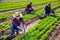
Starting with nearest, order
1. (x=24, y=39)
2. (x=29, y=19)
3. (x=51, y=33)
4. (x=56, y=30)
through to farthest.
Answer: (x=24, y=39)
(x=51, y=33)
(x=56, y=30)
(x=29, y=19)

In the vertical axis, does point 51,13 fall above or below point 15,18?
below

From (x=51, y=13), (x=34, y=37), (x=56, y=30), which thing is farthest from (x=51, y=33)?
(x=51, y=13)

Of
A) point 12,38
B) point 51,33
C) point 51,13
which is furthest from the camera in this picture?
point 51,13

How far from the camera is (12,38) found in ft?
49.4

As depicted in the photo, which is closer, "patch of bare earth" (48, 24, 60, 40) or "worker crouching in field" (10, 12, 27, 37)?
"worker crouching in field" (10, 12, 27, 37)

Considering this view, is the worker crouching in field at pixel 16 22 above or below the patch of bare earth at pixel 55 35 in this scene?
above

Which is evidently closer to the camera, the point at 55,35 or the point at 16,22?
the point at 16,22

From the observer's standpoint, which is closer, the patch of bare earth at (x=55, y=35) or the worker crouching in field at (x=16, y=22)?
the worker crouching in field at (x=16, y=22)

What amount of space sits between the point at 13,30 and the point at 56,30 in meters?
4.72

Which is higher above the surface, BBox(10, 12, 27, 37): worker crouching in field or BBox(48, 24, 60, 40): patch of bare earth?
BBox(10, 12, 27, 37): worker crouching in field

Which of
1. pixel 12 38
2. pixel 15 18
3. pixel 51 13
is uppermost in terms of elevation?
pixel 15 18

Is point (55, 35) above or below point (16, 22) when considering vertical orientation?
below

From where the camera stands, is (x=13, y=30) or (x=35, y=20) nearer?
(x=13, y=30)

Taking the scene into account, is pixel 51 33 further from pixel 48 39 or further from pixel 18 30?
pixel 18 30
